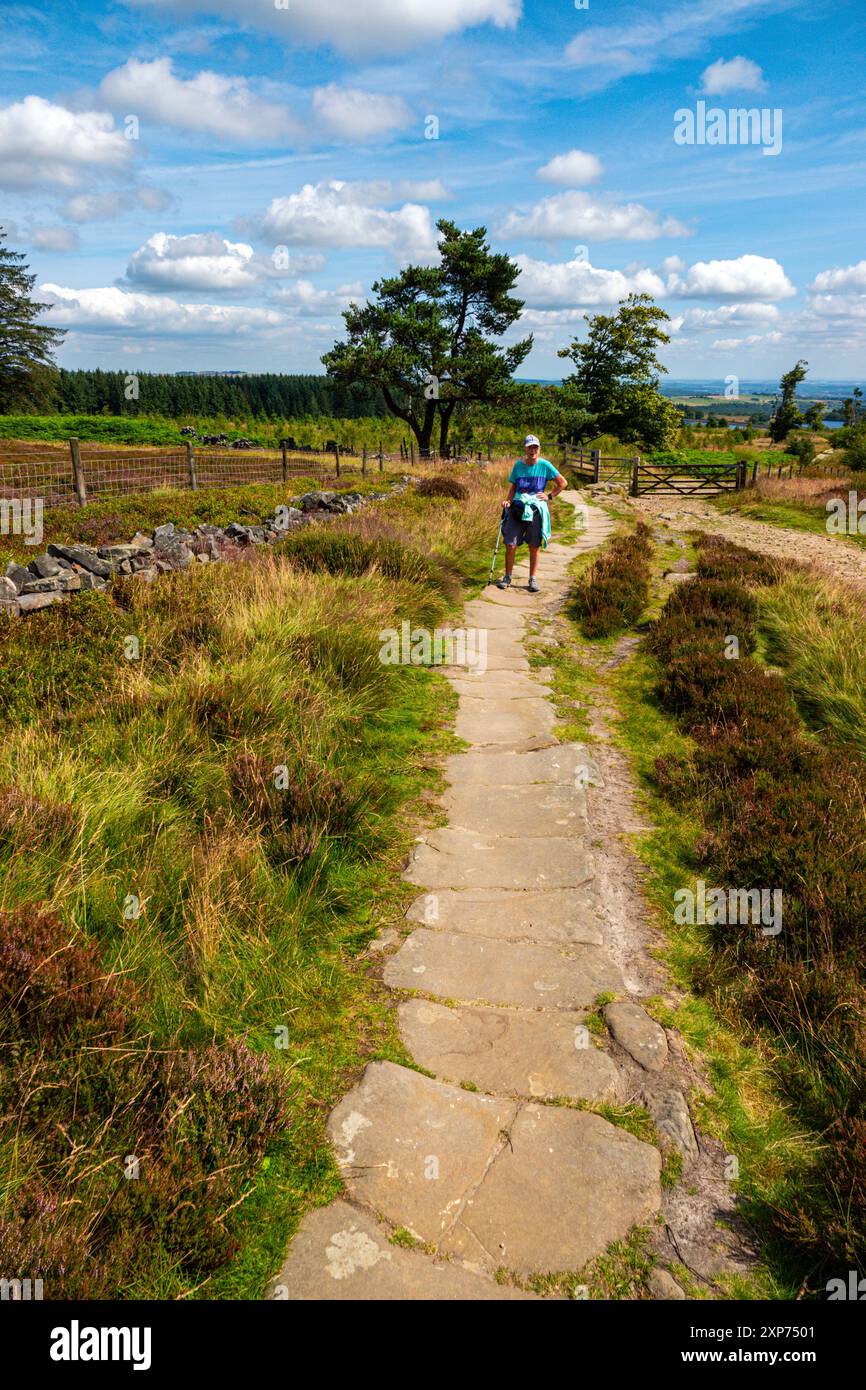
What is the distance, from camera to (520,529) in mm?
10977

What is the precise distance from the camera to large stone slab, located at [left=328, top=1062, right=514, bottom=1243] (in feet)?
8.20

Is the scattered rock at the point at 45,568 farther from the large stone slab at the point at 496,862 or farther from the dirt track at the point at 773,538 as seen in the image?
the dirt track at the point at 773,538

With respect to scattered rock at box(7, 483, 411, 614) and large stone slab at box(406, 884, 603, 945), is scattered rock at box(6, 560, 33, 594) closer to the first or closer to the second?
scattered rock at box(7, 483, 411, 614)

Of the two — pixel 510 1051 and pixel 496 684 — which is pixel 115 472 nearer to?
pixel 496 684

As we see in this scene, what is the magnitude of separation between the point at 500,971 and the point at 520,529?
833 cm

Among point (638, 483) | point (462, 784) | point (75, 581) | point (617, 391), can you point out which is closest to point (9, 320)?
point (617, 391)

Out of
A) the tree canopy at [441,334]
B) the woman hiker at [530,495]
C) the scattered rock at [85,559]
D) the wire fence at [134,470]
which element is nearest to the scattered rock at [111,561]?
the scattered rock at [85,559]

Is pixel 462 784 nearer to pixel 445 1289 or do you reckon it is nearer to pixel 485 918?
pixel 485 918

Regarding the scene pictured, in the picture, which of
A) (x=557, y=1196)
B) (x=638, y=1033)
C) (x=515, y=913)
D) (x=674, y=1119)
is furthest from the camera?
(x=515, y=913)

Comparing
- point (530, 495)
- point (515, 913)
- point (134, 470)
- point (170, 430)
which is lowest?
point (515, 913)

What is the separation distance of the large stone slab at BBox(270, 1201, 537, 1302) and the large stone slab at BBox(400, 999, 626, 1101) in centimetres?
74

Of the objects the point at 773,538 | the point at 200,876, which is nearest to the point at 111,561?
the point at 200,876

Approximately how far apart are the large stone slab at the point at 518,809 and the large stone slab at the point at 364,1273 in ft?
9.26

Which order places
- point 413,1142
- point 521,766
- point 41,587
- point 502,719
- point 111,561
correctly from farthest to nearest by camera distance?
point 111,561 → point 41,587 → point 502,719 → point 521,766 → point 413,1142
